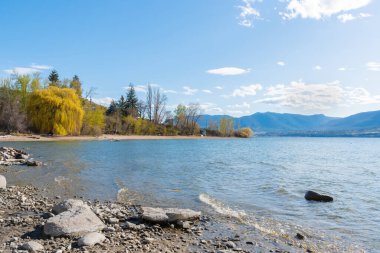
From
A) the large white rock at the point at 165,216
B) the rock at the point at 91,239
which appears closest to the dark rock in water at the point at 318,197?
the large white rock at the point at 165,216

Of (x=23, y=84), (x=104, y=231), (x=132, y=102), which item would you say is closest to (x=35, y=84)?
(x=23, y=84)

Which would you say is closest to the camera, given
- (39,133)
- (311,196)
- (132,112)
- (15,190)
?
(15,190)

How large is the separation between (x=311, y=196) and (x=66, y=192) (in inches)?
525

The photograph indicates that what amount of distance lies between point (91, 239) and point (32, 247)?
1.49m

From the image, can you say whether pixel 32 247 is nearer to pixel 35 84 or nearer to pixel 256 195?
pixel 256 195

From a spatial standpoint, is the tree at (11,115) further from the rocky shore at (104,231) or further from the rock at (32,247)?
the rock at (32,247)

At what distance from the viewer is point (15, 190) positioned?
1672 cm

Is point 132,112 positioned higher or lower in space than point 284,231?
higher

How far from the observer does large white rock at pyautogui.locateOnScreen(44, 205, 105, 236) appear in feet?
31.1

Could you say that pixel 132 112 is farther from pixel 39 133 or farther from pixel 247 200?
pixel 247 200

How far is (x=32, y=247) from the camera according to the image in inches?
325

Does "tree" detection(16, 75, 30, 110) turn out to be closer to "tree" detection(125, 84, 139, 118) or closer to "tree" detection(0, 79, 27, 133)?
"tree" detection(0, 79, 27, 133)

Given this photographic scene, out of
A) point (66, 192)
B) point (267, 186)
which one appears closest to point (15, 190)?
point (66, 192)

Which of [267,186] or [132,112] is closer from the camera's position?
[267,186]
